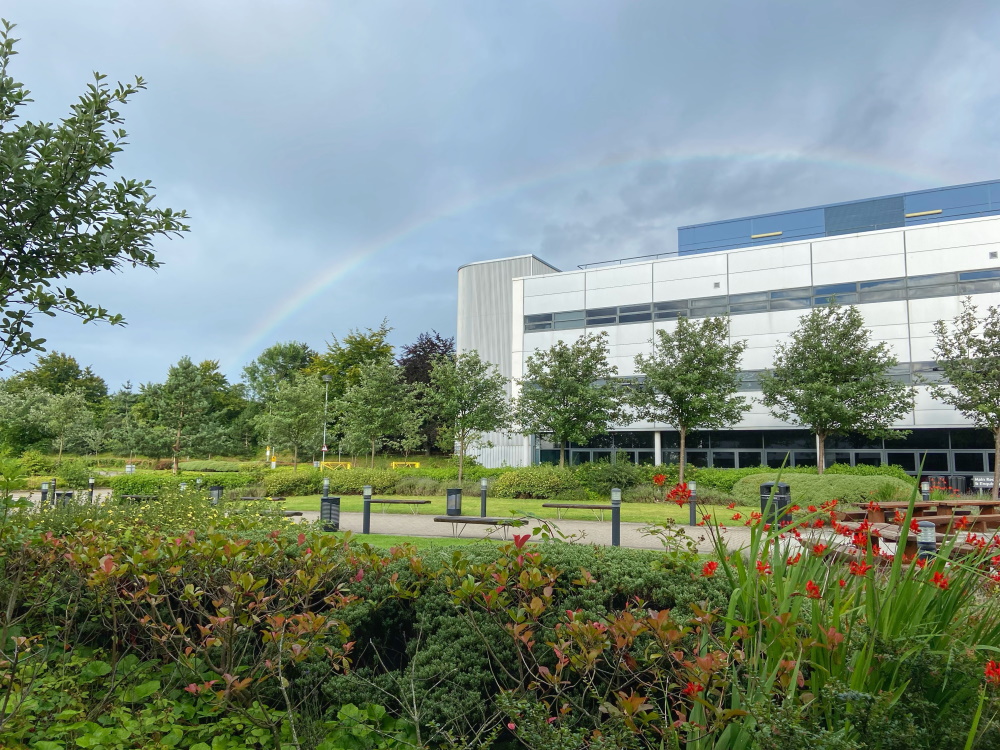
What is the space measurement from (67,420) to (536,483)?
33214 mm

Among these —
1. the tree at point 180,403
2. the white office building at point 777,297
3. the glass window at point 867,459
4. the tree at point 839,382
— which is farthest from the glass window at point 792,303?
the tree at point 180,403

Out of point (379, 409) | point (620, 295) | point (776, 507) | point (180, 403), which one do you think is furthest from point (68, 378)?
point (776, 507)

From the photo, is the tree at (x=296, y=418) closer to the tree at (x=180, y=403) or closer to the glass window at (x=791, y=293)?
the tree at (x=180, y=403)

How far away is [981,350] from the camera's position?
22906mm

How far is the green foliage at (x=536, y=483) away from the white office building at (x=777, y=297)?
29.5 feet

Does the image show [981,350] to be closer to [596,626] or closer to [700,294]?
[700,294]

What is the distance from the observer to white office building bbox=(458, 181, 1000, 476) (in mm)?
27688

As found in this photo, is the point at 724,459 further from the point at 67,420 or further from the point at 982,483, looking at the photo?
the point at 67,420

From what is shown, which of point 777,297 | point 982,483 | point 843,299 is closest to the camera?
point 982,483

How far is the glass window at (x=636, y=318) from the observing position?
33.1m

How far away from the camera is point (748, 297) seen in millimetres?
31156

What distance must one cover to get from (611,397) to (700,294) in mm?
9677

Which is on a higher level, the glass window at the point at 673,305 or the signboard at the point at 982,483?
the glass window at the point at 673,305

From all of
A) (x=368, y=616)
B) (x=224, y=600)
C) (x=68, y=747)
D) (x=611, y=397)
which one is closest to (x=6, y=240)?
(x=224, y=600)
